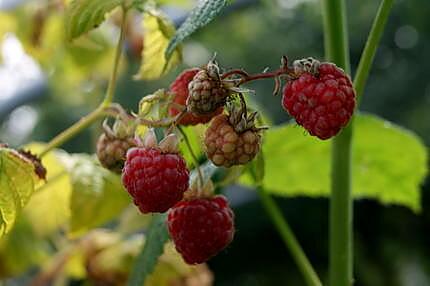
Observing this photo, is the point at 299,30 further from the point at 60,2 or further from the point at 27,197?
the point at 27,197

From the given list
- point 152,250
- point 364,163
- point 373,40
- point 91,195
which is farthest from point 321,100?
point 364,163

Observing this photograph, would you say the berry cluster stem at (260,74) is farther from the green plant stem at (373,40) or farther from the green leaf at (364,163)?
the green leaf at (364,163)

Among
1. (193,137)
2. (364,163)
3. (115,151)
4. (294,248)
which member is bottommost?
(364,163)

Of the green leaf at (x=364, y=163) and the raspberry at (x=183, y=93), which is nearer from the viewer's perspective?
the raspberry at (x=183, y=93)

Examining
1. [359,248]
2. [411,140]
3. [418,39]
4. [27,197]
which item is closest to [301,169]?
[411,140]

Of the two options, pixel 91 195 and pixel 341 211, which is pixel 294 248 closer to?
pixel 341 211

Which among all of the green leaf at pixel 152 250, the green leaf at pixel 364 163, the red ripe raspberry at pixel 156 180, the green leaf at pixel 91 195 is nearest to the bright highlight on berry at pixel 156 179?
the red ripe raspberry at pixel 156 180

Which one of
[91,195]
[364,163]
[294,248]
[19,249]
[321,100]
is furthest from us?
[19,249]
